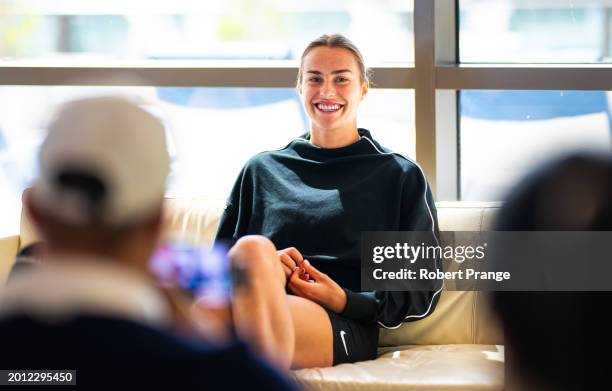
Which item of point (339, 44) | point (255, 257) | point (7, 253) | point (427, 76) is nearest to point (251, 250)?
point (255, 257)

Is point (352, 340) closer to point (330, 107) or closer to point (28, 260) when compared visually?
point (330, 107)

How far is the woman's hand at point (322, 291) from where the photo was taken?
120 inches

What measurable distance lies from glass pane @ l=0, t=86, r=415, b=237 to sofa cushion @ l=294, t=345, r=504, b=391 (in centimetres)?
133

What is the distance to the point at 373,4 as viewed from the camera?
4156mm

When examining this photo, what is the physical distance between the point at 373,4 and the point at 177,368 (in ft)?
11.1

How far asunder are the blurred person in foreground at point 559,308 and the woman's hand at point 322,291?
2039 mm

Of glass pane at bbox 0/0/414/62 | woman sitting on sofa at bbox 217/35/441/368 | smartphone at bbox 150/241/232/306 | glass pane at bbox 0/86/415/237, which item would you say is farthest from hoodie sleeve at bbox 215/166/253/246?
glass pane at bbox 0/0/414/62

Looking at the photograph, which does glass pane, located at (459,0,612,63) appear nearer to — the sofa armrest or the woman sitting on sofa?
the woman sitting on sofa

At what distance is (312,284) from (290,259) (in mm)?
106

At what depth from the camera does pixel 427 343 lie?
3309 millimetres

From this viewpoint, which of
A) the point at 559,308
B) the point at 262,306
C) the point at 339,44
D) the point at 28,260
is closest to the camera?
the point at 559,308

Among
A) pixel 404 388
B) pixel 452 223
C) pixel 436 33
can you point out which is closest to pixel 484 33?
pixel 436 33

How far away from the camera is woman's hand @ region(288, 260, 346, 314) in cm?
305

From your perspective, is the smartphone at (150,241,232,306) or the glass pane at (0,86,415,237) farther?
the glass pane at (0,86,415,237)
